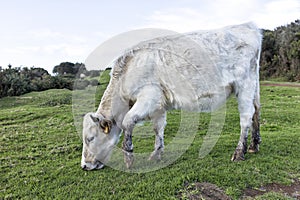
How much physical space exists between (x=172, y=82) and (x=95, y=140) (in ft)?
6.68

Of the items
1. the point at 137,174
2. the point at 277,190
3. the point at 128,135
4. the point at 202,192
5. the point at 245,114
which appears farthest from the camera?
the point at 245,114

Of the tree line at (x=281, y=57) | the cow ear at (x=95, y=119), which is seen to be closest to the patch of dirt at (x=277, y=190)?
the cow ear at (x=95, y=119)

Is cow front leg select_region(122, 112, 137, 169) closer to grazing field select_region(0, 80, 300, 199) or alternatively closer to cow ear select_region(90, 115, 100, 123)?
grazing field select_region(0, 80, 300, 199)

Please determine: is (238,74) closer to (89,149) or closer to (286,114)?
(89,149)

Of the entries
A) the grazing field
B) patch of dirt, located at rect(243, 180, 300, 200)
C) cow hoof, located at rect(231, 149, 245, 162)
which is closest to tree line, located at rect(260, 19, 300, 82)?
the grazing field

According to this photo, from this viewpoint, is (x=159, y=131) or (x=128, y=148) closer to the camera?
(x=128, y=148)

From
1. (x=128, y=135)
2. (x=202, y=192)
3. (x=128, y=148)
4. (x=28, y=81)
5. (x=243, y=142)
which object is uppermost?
(x=28, y=81)

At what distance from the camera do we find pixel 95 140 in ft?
21.1

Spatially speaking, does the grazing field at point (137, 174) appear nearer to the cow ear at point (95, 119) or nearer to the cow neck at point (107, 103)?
the cow ear at point (95, 119)

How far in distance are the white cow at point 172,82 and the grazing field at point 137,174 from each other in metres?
0.58

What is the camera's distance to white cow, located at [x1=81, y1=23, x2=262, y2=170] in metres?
6.48

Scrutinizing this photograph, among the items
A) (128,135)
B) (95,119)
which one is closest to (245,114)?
(128,135)

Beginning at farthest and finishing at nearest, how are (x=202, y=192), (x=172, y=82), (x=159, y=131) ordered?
(x=159, y=131) < (x=172, y=82) < (x=202, y=192)

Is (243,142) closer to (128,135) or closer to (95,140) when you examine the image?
(128,135)
